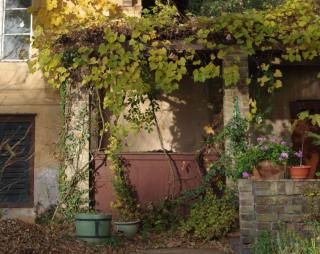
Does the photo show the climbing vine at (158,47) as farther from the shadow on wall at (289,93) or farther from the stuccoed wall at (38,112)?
the shadow on wall at (289,93)

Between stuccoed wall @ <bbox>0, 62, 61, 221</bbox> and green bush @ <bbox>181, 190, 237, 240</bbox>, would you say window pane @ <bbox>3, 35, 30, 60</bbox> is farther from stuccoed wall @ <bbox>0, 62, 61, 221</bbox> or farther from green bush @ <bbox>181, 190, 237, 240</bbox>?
green bush @ <bbox>181, 190, 237, 240</bbox>

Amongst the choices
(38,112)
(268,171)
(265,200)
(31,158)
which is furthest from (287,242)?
(38,112)

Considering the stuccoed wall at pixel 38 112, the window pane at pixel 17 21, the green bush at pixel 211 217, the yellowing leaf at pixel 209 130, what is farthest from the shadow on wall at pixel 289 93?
the window pane at pixel 17 21

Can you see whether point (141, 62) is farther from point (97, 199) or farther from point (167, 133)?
point (97, 199)

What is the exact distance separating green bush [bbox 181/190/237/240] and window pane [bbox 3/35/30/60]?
464 cm

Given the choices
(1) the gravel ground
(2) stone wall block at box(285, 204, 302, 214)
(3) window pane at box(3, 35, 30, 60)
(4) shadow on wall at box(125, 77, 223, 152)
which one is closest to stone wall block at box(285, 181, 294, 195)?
(2) stone wall block at box(285, 204, 302, 214)

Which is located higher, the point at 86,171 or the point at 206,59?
the point at 206,59

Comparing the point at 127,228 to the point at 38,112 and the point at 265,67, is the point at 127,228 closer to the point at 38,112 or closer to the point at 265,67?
the point at 38,112

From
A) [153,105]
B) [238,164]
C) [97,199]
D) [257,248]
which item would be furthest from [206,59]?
[257,248]

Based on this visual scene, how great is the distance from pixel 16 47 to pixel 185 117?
3.76 metres

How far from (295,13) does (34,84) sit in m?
5.20

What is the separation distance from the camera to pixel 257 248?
688cm

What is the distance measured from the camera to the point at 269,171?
25.7ft

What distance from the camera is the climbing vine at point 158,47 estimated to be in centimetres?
896
